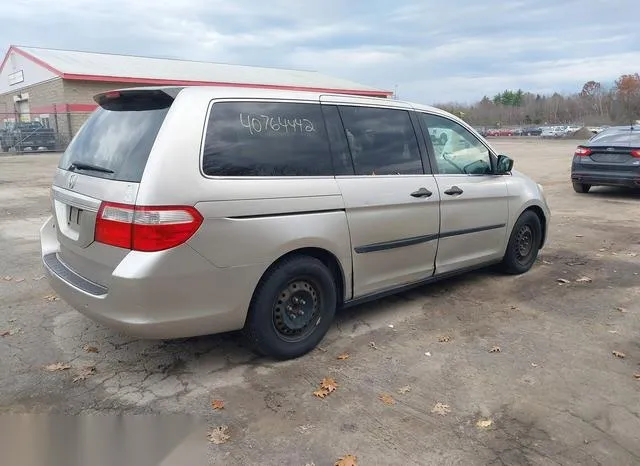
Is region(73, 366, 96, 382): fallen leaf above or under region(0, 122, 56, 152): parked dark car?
under

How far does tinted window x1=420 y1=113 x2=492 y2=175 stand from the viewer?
4863 millimetres

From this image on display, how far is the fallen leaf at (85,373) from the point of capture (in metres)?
3.61

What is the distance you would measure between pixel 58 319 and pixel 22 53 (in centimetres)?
3774

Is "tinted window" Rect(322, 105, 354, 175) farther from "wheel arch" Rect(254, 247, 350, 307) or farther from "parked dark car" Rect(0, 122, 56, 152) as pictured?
"parked dark car" Rect(0, 122, 56, 152)

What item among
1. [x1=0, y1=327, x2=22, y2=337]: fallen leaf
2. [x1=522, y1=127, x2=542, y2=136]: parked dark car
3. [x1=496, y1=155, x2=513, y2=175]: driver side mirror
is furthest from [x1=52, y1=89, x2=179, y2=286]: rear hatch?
[x1=522, y1=127, x2=542, y2=136]: parked dark car

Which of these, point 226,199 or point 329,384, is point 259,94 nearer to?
point 226,199

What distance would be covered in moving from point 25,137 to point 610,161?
28.8m

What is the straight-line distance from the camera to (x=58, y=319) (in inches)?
Answer: 183

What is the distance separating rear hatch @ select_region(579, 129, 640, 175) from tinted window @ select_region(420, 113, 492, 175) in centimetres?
750

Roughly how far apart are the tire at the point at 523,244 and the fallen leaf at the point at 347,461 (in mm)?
3575

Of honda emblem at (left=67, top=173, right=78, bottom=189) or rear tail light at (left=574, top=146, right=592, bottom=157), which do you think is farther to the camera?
rear tail light at (left=574, top=146, right=592, bottom=157)

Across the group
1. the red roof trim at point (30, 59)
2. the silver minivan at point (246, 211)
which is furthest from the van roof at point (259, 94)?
the red roof trim at point (30, 59)

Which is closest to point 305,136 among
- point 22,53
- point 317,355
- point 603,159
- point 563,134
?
point 317,355

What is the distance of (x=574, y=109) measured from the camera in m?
105
